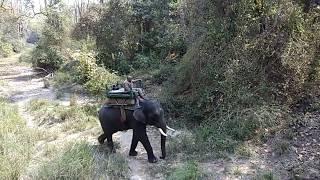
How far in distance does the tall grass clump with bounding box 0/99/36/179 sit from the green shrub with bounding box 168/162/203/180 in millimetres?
2354

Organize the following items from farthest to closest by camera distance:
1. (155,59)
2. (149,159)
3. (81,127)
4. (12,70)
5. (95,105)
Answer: (12,70)
(155,59)
(95,105)
(81,127)
(149,159)

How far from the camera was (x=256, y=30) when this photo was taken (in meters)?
8.87

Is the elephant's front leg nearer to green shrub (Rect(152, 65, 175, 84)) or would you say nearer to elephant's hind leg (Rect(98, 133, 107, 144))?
elephant's hind leg (Rect(98, 133, 107, 144))

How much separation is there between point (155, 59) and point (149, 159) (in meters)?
8.62

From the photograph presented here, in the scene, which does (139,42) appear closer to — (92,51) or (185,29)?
(92,51)

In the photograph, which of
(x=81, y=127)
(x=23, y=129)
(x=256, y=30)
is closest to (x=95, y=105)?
(x=81, y=127)

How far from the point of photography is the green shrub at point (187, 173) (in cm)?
620

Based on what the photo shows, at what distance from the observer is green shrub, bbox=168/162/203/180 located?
6195mm

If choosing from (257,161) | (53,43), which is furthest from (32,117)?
(53,43)

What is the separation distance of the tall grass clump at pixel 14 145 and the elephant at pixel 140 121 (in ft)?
5.11

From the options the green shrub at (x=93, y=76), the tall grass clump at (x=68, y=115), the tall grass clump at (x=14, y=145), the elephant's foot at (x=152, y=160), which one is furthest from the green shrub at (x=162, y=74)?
the elephant's foot at (x=152, y=160)

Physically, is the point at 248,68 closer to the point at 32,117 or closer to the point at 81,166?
the point at 81,166

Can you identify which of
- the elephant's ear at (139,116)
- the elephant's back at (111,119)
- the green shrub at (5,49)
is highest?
the elephant's ear at (139,116)

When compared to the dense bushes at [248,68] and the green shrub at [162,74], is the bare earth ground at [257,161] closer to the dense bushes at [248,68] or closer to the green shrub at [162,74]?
the dense bushes at [248,68]
